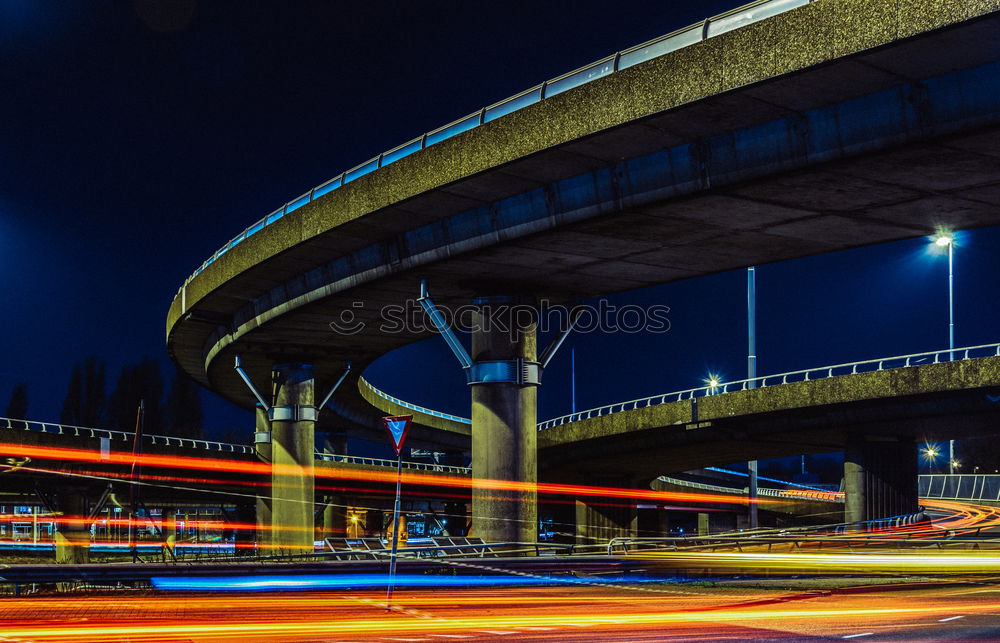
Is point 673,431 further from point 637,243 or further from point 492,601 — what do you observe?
point 492,601

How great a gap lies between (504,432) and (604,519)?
1700 inches

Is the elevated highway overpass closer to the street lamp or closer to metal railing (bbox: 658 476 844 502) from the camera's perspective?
metal railing (bbox: 658 476 844 502)

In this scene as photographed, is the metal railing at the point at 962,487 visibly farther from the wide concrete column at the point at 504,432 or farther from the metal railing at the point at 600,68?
the metal railing at the point at 600,68

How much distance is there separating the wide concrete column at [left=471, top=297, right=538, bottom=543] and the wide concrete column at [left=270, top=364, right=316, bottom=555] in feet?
59.7

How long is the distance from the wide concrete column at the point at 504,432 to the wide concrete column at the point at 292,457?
18210 millimetres

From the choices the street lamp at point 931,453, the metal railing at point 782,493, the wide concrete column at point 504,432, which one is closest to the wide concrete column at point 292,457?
the wide concrete column at point 504,432

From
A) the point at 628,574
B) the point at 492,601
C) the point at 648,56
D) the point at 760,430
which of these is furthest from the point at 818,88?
the point at 760,430

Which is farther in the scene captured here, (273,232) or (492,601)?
(273,232)

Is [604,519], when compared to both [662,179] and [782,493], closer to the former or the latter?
[782,493]

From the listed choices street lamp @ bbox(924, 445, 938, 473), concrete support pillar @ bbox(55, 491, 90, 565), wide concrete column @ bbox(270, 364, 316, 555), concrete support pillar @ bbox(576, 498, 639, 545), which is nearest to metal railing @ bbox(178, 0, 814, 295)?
wide concrete column @ bbox(270, 364, 316, 555)

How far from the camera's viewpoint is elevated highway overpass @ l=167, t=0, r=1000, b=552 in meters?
13.9

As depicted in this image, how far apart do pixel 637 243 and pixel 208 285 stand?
628 inches

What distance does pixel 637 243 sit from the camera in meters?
21.2

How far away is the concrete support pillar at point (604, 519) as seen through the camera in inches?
2512
